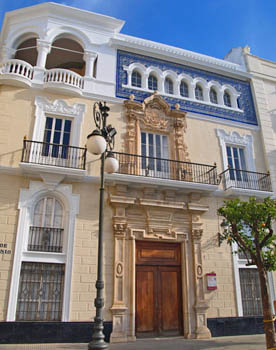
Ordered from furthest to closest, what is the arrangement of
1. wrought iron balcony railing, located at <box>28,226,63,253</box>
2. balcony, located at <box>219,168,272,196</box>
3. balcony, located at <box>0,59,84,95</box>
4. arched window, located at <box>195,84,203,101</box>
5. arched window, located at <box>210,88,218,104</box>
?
arched window, located at <box>210,88,218,104</box>, arched window, located at <box>195,84,203,101</box>, balcony, located at <box>219,168,272,196</box>, balcony, located at <box>0,59,84,95</box>, wrought iron balcony railing, located at <box>28,226,63,253</box>

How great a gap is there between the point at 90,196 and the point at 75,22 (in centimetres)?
737

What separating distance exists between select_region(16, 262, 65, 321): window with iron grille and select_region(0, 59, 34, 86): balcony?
6028 mm

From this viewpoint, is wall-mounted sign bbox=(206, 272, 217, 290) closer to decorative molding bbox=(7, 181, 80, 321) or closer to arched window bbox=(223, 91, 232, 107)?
decorative molding bbox=(7, 181, 80, 321)

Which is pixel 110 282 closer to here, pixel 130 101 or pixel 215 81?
pixel 130 101

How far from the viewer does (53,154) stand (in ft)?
33.7

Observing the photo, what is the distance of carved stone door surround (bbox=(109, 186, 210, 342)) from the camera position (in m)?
9.05

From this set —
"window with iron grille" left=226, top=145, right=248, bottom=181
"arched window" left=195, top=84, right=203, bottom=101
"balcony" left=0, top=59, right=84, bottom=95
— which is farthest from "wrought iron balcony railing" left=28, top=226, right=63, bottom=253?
"arched window" left=195, top=84, right=203, bottom=101

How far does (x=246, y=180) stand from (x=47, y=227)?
25.2ft

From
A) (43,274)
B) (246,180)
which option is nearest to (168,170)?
(246,180)

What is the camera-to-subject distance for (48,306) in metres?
8.55

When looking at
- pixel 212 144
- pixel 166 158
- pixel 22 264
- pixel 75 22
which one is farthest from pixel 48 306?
pixel 75 22

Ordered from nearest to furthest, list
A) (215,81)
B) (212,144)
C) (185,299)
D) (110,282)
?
(110,282) < (185,299) < (212,144) < (215,81)

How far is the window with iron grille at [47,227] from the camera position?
9.09 meters

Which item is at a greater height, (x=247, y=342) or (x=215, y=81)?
(x=215, y=81)
